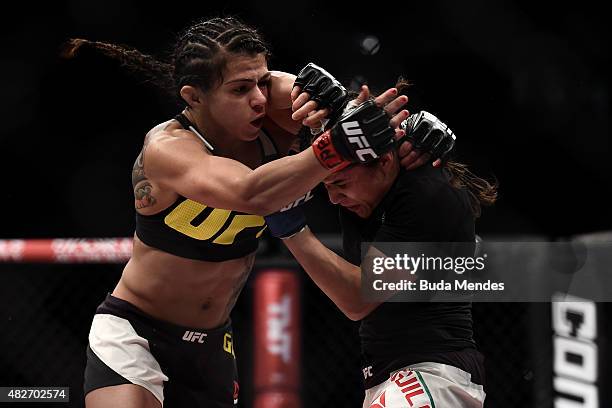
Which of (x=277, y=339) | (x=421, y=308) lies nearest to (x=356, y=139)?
(x=421, y=308)

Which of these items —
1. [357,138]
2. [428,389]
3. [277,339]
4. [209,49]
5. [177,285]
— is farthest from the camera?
[277,339]

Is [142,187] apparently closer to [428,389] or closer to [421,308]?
[421,308]

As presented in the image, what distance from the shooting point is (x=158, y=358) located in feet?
7.14

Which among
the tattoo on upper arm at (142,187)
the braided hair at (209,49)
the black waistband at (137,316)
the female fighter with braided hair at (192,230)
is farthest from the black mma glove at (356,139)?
the black waistband at (137,316)

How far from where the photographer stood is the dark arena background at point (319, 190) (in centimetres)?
Answer: 291

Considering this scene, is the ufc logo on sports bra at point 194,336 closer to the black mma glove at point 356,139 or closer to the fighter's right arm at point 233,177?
the fighter's right arm at point 233,177

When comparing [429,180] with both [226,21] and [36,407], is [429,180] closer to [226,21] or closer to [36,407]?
[226,21]

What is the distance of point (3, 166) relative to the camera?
143 inches

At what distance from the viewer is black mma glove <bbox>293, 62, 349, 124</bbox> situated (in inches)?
75.9

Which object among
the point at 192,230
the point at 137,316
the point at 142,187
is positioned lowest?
the point at 137,316

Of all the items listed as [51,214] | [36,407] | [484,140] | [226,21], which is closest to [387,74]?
[484,140]

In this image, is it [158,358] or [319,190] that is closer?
[158,358]

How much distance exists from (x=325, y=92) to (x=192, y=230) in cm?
50

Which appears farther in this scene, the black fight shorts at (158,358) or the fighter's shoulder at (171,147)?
the black fight shorts at (158,358)
